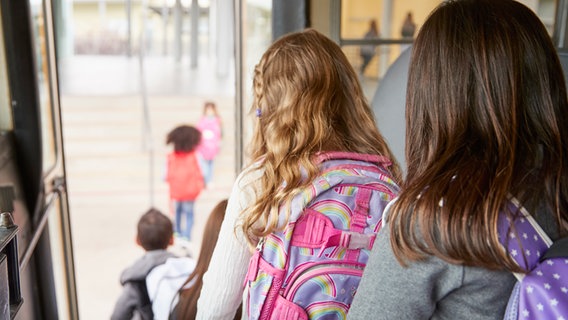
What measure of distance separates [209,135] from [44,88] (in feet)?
12.5

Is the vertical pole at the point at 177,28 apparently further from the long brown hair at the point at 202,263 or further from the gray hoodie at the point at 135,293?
the long brown hair at the point at 202,263

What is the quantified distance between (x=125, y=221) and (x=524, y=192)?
5.62 metres

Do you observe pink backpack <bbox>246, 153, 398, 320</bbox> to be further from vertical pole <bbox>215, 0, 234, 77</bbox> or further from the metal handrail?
vertical pole <bbox>215, 0, 234, 77</bbox>

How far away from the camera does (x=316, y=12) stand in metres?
2.29

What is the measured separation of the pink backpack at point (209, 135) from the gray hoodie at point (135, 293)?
343 cm

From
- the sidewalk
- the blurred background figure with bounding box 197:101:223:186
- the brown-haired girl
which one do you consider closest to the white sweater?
the brown-haired girl

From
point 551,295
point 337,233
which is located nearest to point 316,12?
point 337,233

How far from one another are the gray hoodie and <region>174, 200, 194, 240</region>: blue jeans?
2918mm

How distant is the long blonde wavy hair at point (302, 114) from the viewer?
1.11 metres

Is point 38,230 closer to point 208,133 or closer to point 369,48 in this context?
point 369,48

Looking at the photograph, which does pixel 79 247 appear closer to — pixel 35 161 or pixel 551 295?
pixel 35 161

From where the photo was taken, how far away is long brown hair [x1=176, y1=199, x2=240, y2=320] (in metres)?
1.97

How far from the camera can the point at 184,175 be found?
17.0ft

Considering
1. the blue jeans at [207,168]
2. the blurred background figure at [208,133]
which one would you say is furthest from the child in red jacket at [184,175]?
the blue jeans at [207,168]
